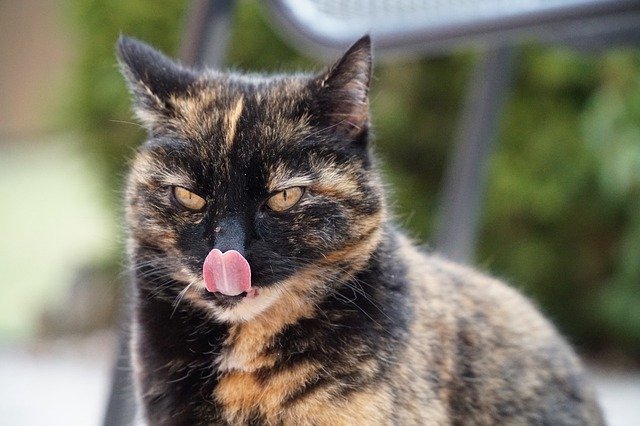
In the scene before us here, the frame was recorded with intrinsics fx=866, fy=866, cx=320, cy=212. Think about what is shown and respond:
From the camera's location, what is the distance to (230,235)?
1.08 m

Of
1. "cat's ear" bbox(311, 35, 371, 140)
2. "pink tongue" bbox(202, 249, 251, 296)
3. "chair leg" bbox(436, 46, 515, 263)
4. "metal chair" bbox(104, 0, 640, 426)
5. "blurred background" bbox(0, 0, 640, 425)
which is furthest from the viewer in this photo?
"blurred background" bbox(0, 0, 640, 425)

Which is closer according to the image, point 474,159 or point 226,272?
point 226,272

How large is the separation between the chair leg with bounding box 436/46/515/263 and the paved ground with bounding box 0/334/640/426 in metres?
0.72

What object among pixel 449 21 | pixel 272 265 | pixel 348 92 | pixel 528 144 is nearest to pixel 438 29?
pixel 449 21

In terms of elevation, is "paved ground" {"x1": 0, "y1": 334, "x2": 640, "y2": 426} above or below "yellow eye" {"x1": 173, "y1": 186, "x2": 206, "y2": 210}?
below

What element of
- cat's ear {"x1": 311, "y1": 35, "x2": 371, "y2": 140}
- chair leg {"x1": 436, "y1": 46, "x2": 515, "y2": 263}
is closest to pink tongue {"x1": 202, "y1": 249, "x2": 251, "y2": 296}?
cat's ear {"x1": 311, "y1": 35, "x2": 371, "y2": 140}

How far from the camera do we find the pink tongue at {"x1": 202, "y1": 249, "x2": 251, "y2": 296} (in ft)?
3.48

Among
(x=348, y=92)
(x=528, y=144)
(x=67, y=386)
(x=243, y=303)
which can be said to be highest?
(x=528, y=144)

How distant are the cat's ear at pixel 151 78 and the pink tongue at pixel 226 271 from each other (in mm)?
279

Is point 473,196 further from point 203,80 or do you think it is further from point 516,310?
point 203,80

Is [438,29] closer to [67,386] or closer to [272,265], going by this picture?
[272,265]

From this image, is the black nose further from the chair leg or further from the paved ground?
the paved ground

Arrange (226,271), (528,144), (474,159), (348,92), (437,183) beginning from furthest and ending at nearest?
(437,183)
(528,144)
(474,159)
(348,92)
(226,271)

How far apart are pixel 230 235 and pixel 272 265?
0.23ft
